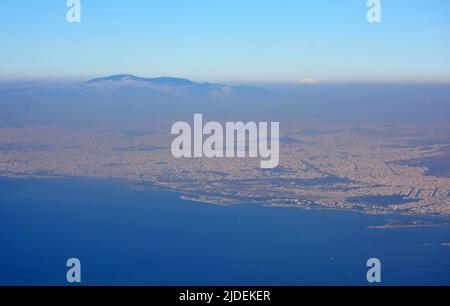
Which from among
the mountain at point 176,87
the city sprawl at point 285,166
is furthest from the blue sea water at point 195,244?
the mountain at point 176,87

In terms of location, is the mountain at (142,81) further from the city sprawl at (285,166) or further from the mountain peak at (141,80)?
the city sprawl at (285,166)

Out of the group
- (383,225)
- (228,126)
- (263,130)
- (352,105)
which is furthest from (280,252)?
(352,105)

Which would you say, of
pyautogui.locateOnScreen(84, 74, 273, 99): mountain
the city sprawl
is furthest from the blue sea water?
pyautogui.locateOnScreen(84, 74, 273, 99): mountain

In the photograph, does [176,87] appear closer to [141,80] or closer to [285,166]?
[141,80]

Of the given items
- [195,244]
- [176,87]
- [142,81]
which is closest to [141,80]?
[142,81]

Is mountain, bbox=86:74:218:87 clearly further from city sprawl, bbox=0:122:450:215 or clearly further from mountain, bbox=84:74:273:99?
city sprawl, bbox=0:122:450:215

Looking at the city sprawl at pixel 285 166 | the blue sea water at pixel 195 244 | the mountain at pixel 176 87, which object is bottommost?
the blue sea water at pixel 195 244

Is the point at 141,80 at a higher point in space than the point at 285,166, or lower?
higher

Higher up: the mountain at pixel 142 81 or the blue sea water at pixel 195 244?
the mountain at pixel 142 81
